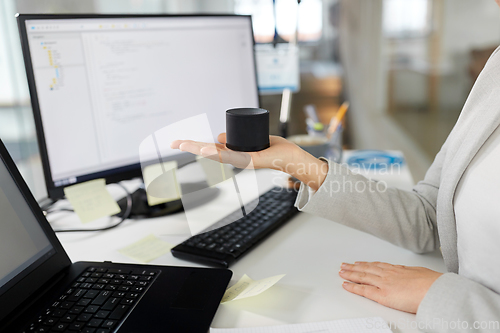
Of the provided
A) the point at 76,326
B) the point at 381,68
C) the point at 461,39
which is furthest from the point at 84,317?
the point at 381,68

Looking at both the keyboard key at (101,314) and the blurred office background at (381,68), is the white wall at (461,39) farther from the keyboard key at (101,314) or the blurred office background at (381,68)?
the keyboard key at (101,314)

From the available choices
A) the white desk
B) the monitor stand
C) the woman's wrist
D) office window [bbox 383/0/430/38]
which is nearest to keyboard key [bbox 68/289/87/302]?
the white desk

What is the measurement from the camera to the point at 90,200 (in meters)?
0.82

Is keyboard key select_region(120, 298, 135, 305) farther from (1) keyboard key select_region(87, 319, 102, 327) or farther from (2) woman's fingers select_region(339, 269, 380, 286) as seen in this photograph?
(2) woman's fingers select_region(339, 269, 380, 286)

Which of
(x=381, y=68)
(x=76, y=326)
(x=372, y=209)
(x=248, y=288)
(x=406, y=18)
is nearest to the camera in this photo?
(x=76, y=326)

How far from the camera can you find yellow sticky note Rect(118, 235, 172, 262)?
0.70 meters

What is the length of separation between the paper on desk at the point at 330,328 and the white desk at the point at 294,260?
2 centimetres

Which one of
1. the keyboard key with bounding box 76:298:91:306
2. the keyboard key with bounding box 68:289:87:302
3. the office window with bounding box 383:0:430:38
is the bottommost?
the keyboard key with bounding box 76:298:91:306

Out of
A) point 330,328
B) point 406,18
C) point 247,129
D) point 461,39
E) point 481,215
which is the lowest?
point 330,328

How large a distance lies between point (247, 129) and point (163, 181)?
0.98 ft

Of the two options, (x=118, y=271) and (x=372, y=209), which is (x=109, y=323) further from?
(x=372, y=209)

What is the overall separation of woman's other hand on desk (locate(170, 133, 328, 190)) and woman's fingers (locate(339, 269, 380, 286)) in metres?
0.15

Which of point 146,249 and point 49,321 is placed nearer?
point 49,321

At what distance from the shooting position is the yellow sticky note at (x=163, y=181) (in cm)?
78
